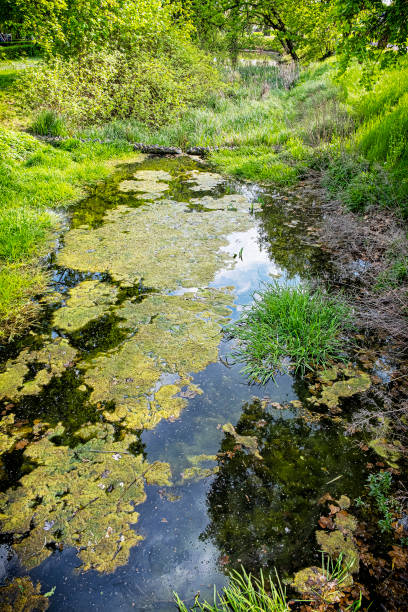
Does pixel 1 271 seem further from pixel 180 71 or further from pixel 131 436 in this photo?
pixel 180 71

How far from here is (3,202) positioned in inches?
211

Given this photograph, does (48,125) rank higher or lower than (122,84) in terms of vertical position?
lower

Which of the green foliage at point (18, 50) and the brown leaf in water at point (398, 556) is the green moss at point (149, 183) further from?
the green foliage at point (18, 50)

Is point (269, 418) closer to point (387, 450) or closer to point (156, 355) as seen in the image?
point (387, 450)

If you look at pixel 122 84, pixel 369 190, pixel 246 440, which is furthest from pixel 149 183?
pixel 246 440

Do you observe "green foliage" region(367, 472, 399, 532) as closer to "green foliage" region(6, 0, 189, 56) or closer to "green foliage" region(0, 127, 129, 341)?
"green foliage" region(0, 127, 129, 341)

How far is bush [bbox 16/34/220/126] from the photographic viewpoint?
889 centimetres

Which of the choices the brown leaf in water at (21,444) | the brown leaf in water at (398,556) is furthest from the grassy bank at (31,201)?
the brown leaf in water at (398,556)

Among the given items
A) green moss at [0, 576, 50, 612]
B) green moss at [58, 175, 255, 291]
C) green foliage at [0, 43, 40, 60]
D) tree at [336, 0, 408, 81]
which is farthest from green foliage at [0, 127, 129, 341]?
green foliage at [0, 43, 40, 60]

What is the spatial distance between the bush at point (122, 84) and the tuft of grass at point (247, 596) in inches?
408

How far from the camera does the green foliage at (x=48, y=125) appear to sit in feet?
28.7

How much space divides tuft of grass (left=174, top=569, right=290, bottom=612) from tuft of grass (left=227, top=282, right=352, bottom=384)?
133 centimetres

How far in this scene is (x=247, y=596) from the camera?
1.51 meters

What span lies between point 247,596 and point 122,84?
1203cm
